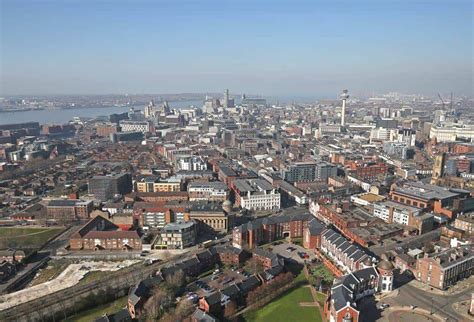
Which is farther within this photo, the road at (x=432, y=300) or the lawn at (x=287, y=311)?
the road at (x=432, y=300)

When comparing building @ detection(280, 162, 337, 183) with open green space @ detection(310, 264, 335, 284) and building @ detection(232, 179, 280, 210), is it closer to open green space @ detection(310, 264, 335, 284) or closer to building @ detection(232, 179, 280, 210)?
building @ detection(232, 179, 280, 210)

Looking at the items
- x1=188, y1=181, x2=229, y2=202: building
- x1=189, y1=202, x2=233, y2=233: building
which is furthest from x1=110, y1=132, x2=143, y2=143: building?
x1=189, y1=202, x2=233, y2=233: building

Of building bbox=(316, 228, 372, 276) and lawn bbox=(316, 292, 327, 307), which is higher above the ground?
building bbox=(316, 228, 372, 276)

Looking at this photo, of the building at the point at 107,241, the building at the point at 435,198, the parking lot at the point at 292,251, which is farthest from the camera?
the building at the point at 435,198

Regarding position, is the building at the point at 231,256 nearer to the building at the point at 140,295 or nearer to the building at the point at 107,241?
the building at the point at 140,295

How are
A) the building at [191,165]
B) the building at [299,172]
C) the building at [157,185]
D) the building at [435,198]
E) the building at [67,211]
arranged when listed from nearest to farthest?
the building at [435,198] < the building at [67,211] < the building at [157,185] < the building at [299,172] < the building at [191,165]

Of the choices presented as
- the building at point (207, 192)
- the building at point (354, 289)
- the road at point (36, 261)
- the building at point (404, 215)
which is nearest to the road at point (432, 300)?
the building at point (354, 289)

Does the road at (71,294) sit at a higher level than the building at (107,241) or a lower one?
lower

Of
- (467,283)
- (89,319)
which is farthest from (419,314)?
(89,319)
